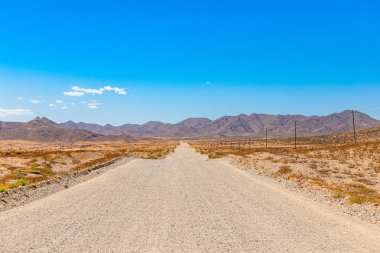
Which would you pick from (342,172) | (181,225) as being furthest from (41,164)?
(181,225)

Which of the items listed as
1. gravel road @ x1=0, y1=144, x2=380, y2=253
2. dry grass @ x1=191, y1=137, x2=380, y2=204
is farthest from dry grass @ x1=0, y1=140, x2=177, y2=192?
dry grass @ x1=191, y1=137, x2=380, y2=204

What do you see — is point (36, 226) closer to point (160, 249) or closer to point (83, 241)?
point (83, 241)

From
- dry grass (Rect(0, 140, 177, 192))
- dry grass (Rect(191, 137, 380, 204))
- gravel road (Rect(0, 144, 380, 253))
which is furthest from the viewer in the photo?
dry grass (Rect(0, 140, 177, 192))

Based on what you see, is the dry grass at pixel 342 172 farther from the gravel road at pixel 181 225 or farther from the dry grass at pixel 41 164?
the dry grass at pixel 41 164

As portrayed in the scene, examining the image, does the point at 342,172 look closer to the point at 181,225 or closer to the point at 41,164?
the point at 181,225

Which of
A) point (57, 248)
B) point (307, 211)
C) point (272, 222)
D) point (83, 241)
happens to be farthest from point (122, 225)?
point (307, 211)

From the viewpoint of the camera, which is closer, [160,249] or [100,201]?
[160,249]

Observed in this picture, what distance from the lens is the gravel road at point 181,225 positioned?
34.3 ft

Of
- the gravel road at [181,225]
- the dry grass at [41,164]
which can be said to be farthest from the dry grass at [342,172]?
the dry grass at [41,164]

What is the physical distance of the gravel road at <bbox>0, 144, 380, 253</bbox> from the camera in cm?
1045

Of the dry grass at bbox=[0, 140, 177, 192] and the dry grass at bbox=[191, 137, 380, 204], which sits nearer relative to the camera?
the dry grass at bbox=[191, 137, 380, 204]

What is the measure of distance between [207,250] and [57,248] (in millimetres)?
3789

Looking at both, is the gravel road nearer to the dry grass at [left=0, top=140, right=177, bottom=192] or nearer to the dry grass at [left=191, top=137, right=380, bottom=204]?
the dry grass at [left=191, top=137, right=380, bottom=204]

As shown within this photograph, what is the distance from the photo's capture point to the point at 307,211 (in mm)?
15883
